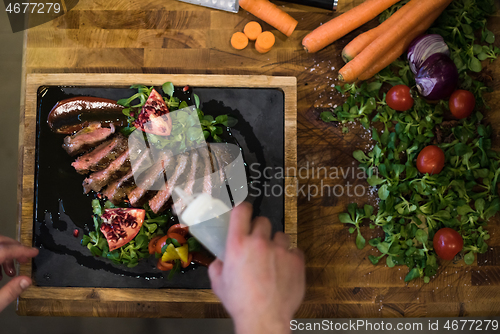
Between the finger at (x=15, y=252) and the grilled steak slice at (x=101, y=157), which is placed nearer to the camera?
the finger at (x=15, y=252)

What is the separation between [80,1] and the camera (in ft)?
6.39

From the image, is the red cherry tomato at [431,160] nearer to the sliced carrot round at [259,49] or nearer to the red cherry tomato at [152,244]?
the sliced carrot round at [259,49]

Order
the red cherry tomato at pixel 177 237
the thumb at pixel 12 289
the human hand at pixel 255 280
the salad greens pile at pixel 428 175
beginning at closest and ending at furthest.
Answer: the human hand at pixel 255 280 → the thumb at pixel 12 289 → the red cherry tomato at pixel 177 237 → the salad greens pile at pixel 428 175

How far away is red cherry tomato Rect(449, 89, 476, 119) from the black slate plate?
0.93 meters

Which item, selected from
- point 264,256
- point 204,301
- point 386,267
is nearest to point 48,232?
point 204,301

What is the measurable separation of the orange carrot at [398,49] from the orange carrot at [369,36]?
11cm

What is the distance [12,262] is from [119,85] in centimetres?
108

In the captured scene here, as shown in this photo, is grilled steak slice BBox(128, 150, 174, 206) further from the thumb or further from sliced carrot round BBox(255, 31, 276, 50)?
sliced carrot round BBox(255, 31, 276, 50)

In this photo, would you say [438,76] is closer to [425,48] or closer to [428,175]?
[425,48]

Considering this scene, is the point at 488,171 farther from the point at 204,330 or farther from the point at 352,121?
the point at 204,330

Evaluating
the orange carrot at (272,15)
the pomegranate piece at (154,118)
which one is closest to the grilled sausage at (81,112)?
the pomegranate piece at (154,118)

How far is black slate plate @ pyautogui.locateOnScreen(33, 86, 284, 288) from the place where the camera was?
1790 millimetres

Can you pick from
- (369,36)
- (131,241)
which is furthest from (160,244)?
(369,36)

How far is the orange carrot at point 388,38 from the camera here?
1.85 metres
